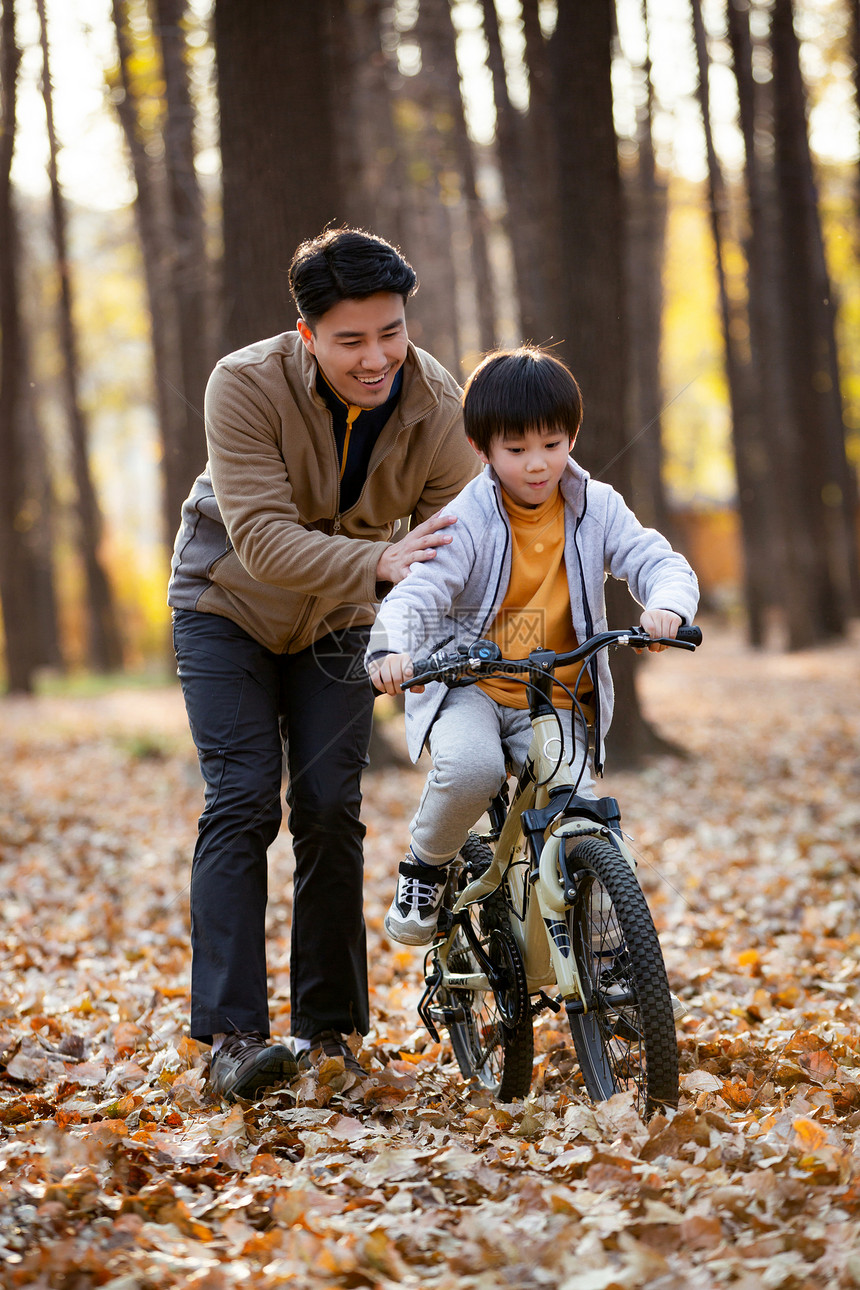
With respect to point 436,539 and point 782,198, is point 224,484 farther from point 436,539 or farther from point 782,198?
point 782,198

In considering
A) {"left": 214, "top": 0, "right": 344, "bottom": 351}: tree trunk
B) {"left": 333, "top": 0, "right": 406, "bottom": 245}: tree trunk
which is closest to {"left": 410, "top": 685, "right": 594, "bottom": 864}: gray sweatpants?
{"left": 214, "top": 0, "right": 344, "bottom": 351}: tree trunk

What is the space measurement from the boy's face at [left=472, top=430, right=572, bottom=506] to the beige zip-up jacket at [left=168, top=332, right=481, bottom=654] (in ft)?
1.38

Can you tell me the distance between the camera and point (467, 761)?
10.1 ft

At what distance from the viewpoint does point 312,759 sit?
11.8ft

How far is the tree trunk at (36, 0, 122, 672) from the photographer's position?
18812 millimetres

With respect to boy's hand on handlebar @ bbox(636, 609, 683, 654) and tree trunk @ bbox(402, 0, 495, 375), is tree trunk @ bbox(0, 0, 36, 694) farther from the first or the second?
boy's hand on handlebar @ bbox(636, 609, 683, 654)

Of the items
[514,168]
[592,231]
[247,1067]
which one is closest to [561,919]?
[247,1067]

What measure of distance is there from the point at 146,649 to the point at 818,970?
38237 mm

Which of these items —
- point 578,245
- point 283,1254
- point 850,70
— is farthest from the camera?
point 850,70

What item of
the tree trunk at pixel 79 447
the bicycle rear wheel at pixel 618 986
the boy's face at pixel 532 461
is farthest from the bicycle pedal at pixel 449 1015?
the tree trunk at pixel 79 447

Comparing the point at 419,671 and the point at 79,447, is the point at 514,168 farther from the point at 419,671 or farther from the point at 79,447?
the point at 419,671

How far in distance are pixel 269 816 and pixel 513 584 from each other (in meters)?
1.04

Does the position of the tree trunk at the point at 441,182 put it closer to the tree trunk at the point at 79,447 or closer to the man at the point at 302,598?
the tree trunk at the point at 79,447

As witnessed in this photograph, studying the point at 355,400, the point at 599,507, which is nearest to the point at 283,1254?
the point at 599,507
